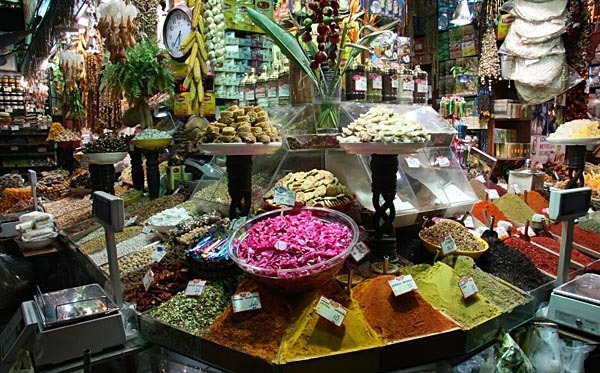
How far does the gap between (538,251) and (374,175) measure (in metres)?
1.17

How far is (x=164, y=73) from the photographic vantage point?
345 cm

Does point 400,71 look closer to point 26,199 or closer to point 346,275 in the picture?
point 346,275

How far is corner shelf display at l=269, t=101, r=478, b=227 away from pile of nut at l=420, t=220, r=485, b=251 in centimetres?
17

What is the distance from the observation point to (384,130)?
193 cm

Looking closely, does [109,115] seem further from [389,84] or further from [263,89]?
[389,84]

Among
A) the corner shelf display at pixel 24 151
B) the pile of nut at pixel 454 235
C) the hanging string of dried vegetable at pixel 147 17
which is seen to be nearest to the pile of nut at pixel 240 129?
the pile of nut at pixel 454 235

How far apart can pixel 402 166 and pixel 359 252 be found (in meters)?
1.02

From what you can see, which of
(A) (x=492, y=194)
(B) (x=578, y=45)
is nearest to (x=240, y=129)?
(A) (x=492, y=194)

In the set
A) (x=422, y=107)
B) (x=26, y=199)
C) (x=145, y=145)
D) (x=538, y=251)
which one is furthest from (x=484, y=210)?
(x=26, y=199)

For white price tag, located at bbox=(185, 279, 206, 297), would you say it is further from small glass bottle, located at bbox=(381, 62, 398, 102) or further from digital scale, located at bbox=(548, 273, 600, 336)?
small glass bottle, located at bbox=(381, 62, 398, 102)

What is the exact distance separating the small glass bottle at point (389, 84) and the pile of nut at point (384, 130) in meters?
0.81

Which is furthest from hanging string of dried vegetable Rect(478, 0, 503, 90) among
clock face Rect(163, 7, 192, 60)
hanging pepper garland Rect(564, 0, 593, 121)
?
clock face Rect(163, 7, 192, 60)

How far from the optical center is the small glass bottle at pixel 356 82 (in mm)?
2703

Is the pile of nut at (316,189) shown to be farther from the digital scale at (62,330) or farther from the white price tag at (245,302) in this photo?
the digital scale at (62,330)
